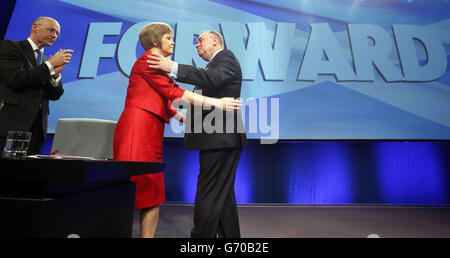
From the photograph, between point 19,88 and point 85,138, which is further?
point 85,138

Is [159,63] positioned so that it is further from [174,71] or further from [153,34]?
[153,34]

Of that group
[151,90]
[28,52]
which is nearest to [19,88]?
[28,52]

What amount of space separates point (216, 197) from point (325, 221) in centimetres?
156

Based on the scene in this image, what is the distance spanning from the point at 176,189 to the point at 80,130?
168 centimetres

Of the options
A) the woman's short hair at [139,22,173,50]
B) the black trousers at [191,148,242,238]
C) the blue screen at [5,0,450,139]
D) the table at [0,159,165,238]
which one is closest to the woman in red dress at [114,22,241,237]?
the woman's short hair at [139,22,173,50]

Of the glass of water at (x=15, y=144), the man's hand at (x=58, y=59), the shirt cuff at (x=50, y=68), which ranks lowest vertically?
the glass of water at (x=15, y=144)

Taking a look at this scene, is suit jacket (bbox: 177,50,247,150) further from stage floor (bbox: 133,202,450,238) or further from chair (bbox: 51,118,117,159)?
stage floor (bbox: 133,202,450,238)

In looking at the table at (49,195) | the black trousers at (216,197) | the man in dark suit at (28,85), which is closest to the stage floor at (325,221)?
the black trousers at (216,197)

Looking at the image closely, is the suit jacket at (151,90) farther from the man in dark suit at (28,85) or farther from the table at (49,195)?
the table at (49,195)

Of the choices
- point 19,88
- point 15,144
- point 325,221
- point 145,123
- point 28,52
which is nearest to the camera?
point 15,144

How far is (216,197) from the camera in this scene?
1437 mm

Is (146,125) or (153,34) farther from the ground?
(153,34)

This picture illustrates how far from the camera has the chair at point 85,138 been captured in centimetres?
175
